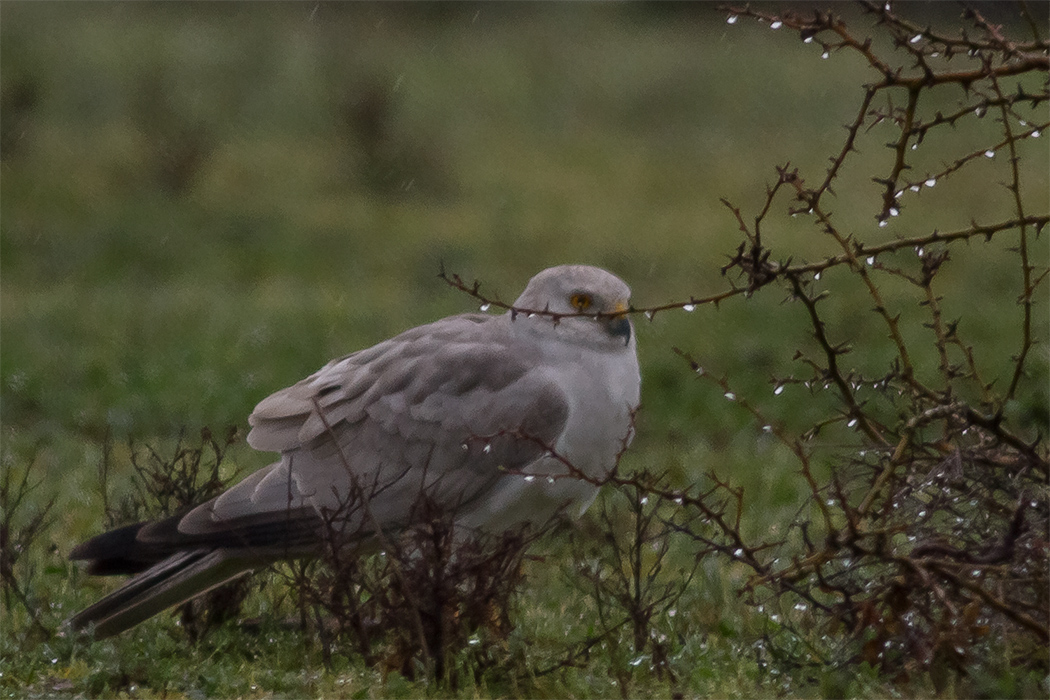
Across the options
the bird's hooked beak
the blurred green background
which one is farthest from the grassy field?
the bird's hooked beak

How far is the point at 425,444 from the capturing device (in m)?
4.48

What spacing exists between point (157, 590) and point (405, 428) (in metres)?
0.86

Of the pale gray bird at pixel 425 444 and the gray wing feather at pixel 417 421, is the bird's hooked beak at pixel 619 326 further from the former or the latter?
the gray wing feather at pixel 417 421

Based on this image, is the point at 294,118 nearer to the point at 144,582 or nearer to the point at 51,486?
the point at 51,486

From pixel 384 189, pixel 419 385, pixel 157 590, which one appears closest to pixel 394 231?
pixel 384 189

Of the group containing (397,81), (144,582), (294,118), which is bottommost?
(144,582)

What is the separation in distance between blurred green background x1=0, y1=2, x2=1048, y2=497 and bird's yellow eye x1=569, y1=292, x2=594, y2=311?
2.59 meters

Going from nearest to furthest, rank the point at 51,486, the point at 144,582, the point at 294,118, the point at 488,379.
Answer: the point at 144,582 → the point at 488,379 → the point at 51,486 → the point at 294,118

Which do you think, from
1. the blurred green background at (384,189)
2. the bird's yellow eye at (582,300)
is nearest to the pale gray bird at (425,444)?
the bird's yellow eye at (582,300)

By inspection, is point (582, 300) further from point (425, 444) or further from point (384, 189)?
point (384, 189)

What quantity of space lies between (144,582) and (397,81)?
1310 cm

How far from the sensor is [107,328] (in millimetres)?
9211

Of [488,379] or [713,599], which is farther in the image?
[713,599]

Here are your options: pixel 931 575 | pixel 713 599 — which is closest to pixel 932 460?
pixel 931 575
